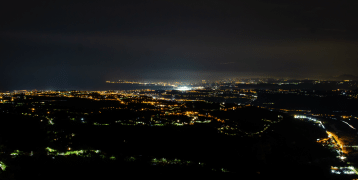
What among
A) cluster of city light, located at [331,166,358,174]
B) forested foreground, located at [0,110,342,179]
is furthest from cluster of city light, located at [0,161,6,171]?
cluster of city light, located at [331,166,358,174]

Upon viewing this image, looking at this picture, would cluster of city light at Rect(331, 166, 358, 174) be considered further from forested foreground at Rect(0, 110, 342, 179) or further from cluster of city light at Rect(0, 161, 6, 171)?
cluster of city light at Rect(0, 161, 6, 171)

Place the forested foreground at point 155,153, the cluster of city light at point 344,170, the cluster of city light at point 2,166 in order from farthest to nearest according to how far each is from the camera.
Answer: the cluster of city light at point 344,170
the forested foreground at point 155,153
the cluster of city light at point 2,166

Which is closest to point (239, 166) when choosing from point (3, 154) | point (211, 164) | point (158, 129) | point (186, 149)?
point (211, 164)

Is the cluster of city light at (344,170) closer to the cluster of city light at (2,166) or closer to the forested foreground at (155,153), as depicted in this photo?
the forested foreground at (155,153)

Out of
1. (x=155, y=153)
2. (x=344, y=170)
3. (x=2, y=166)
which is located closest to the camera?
(x=2, y=166)

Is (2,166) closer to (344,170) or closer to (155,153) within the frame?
(155,153)

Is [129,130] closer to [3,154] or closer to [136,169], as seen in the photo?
[136,169]

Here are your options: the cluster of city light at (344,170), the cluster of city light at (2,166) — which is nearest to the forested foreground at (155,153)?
the cluster of city light at (2,166)

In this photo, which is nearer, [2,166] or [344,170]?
[2,166]

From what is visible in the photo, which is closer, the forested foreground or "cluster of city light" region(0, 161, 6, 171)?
"cluster of city light" region(0, 161, 6, 171)

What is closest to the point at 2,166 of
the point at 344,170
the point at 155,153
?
the point at 155,153

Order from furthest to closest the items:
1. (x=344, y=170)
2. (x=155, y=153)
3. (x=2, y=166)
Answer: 1. (x=155, y=153)
2. (x=344, y=170)
3. (x=2, y=166)
